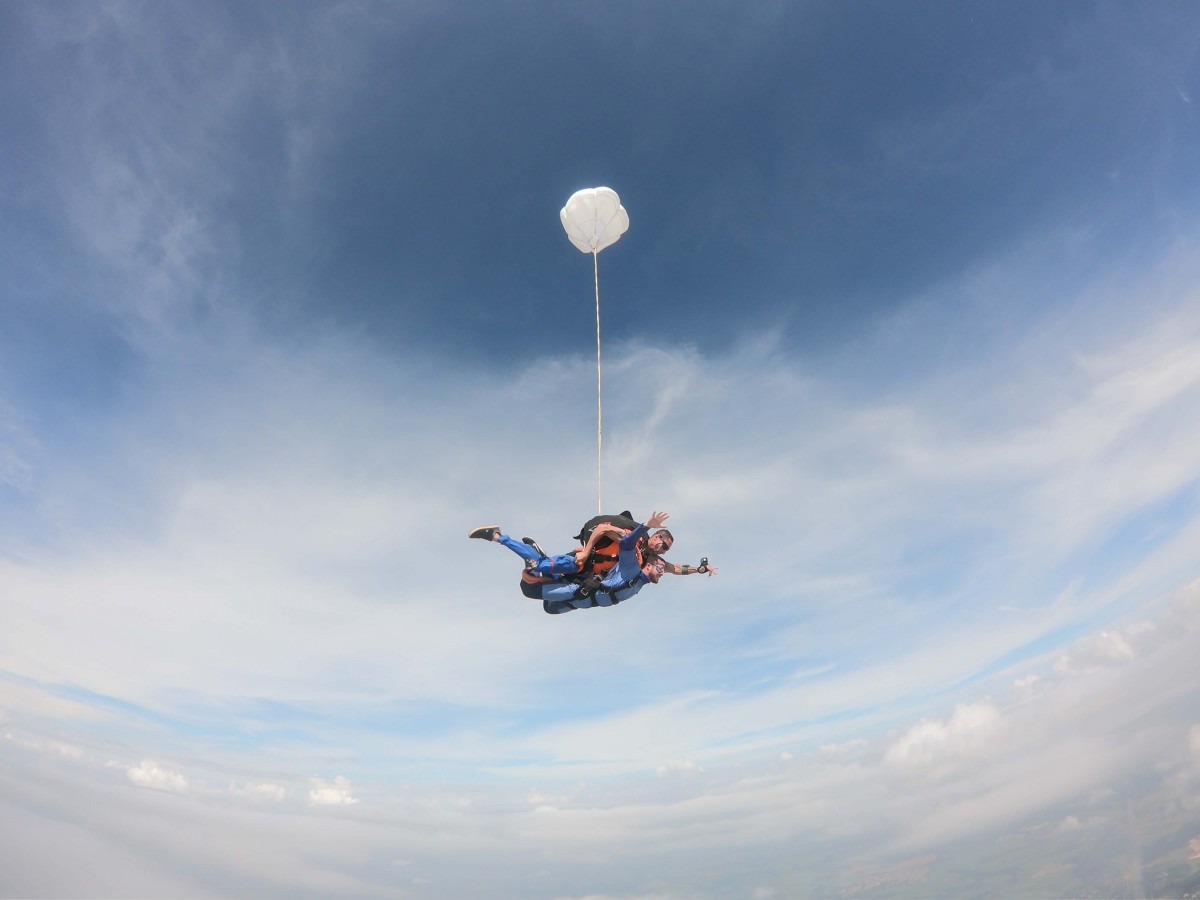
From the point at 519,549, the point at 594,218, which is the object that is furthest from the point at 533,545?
the point at 594,218

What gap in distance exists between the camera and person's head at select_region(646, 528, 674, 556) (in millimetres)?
9875

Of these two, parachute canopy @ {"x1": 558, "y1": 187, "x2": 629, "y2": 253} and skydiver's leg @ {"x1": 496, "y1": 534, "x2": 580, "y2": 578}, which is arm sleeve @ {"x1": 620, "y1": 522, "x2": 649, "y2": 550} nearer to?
skydiver's leg @ {"x1": 496, "y1": 534, "x2": 580, "y2": 578}

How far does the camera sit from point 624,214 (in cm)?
1188

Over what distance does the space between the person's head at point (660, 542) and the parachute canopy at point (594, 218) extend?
21.7ft

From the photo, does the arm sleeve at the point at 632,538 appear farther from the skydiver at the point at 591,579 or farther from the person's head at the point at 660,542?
the person's head at the point at 660,542

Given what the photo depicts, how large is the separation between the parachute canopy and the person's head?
21.7 feet

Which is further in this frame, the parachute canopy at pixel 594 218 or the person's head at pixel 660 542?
the parachute canopy at pixel 594 218

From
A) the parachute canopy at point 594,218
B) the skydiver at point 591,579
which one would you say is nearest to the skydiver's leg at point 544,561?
the skydiver at point 591,579

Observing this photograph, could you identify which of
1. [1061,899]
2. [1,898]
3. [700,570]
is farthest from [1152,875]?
[1,898]

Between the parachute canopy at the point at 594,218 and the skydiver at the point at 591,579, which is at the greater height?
the parachute canopy at the point at 594,218

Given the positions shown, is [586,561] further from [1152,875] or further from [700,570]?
[1152,875]

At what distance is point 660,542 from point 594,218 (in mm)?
7049

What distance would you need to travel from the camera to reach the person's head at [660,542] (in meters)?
9.88

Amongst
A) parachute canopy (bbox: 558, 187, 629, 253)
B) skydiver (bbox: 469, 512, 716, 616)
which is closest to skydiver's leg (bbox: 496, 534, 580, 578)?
skydiver (bbox: 469, 512, 716, 616)
